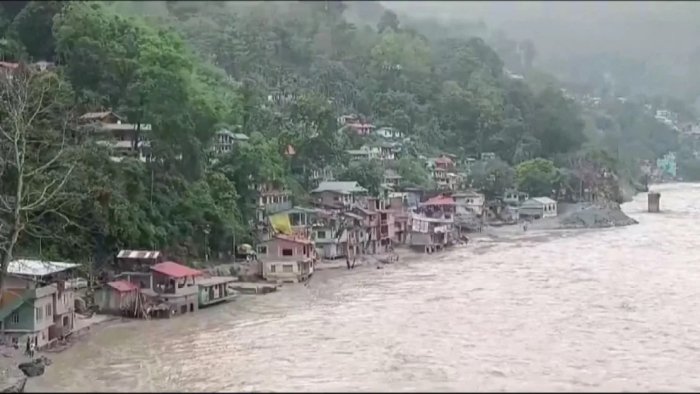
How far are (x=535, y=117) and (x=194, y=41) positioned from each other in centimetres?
885

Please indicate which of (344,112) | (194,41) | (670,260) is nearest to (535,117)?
(344,112)

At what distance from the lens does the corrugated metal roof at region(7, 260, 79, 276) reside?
7.25 m

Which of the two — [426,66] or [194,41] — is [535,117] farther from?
[194,41]

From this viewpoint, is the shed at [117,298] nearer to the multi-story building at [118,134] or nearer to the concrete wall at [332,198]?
the multi-story building at [118,134]

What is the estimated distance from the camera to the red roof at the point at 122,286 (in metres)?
8.57

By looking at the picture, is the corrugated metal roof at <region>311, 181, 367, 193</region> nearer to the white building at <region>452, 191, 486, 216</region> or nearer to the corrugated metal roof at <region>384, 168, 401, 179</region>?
the corrugated metal roof at <region>384, 168, 401, 179</region>

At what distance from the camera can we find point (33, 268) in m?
7.42

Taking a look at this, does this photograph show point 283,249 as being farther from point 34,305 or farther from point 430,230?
point 34,305

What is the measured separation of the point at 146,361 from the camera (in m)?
6.66

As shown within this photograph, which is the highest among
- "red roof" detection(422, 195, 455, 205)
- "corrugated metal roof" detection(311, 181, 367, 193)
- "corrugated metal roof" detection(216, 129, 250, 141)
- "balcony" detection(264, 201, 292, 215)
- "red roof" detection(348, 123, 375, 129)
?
"red roof" detection(348, 123, 375, 129)

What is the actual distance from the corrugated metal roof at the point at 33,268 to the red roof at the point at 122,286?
33.6 inches

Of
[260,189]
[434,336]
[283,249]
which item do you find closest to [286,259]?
[283,249]

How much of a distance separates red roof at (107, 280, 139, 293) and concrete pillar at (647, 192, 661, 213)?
11.0 meters

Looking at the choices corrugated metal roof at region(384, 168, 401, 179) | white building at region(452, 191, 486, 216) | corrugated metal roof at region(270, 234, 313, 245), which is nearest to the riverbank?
corrugated metal roof at region(270, 234, 313, 245)
